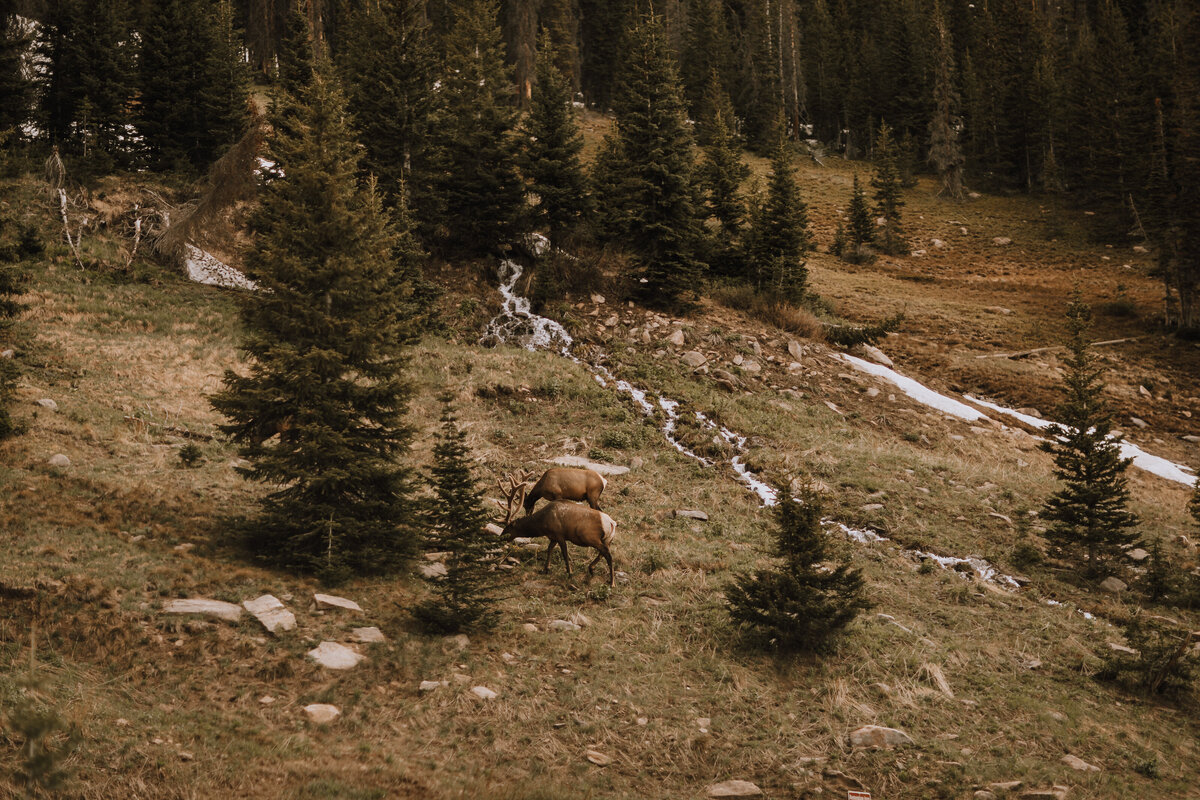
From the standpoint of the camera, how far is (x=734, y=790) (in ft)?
28.0

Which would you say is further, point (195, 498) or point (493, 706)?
point (195, 498)

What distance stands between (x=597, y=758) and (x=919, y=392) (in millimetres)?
22729

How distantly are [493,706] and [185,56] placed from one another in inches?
1444

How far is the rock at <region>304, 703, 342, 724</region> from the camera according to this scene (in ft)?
28.2

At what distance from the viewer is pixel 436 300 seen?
28688mm

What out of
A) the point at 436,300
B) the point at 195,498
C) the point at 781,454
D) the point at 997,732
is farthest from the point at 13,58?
the point at 997,732

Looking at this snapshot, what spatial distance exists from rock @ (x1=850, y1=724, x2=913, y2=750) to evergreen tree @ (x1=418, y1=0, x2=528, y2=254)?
1002 inches

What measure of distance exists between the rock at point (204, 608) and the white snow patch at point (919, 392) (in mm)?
23206

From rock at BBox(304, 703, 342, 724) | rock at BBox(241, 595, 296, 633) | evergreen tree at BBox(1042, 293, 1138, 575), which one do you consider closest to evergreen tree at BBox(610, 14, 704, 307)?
evergreen tree at BBox(1042, 293, 1138, 575)

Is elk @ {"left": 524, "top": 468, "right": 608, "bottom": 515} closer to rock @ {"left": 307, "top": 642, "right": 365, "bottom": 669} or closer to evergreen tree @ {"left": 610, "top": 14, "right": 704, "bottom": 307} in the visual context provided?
rock @ {"left": 307, "top": 642, "right": 365, "bottom": 669}

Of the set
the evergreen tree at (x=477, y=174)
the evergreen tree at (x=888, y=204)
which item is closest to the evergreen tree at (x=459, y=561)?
the evergreen tree at (x=477, y=174)

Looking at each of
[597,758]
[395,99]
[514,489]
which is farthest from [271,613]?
[395,99]

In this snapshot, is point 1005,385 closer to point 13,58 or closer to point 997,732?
point 997,732

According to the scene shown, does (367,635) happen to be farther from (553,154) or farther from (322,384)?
(553,154)
